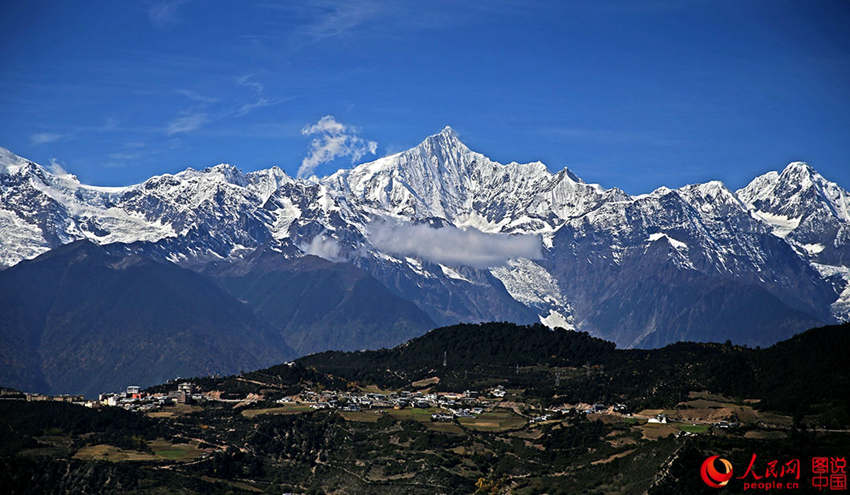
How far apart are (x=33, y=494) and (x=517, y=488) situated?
242 feet

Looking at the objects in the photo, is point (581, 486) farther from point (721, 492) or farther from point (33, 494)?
point (33, 494)

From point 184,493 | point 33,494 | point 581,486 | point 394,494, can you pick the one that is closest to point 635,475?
point 581,486

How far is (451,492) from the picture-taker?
198000 mm

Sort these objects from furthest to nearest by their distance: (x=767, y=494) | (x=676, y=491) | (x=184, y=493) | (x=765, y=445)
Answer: (x=184, y=493), (x=765, y=445), (x=676, y=491), (x=767, y=494)

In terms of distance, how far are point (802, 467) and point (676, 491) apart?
16540mm

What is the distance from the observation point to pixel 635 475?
178375 millimetres

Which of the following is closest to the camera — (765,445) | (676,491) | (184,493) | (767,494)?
(767,494)

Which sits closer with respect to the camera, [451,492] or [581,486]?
[581,486]

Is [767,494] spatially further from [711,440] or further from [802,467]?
[711,440]

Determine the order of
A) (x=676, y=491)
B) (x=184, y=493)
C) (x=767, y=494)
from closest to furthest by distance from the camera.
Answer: (x=767, y=494) → (x=676, y=491) → (x=184, y=493)

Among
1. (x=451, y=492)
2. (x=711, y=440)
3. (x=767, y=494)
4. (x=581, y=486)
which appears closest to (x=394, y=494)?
(x=451, y=492)

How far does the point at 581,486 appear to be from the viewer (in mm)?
185500

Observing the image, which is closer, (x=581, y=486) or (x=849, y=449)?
(x=849, y=449)

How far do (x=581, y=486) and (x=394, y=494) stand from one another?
32.0 meters
